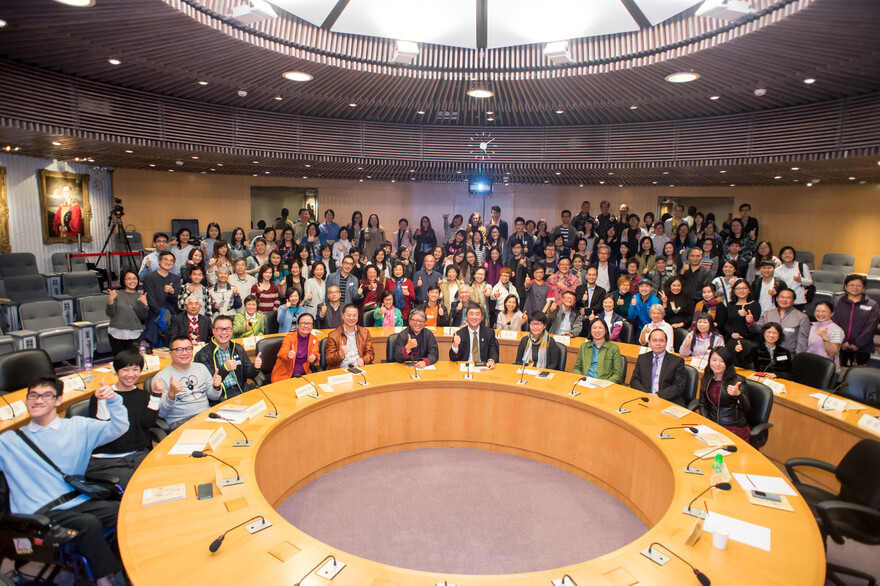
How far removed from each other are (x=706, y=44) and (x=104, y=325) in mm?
8524

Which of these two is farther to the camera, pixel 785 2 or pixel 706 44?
pixel 706 44

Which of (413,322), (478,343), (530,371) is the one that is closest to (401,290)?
(413,322)

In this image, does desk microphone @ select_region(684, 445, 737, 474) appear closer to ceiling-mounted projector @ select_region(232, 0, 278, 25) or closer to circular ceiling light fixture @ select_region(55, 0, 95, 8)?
ceiling-mounted projector @ select_region(232, 0, 278, 25)

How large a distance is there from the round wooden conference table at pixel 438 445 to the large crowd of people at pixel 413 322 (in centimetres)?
39

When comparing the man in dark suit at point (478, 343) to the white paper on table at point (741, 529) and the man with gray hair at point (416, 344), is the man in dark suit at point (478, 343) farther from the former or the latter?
the white paper on table at point (741, 529)

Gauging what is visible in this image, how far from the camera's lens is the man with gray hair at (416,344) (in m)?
5.72

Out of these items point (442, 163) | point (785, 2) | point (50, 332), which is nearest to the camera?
point (785, 2)

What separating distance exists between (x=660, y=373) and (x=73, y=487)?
4875 mm

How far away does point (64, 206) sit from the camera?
10.5m

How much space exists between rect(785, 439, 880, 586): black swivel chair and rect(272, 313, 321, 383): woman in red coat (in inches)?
177

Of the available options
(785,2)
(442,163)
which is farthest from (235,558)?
(442,163)

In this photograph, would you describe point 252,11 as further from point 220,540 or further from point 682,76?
point 682,76

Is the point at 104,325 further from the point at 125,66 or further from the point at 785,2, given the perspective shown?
the point at 785,2

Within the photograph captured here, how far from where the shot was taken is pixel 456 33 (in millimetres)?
5270
